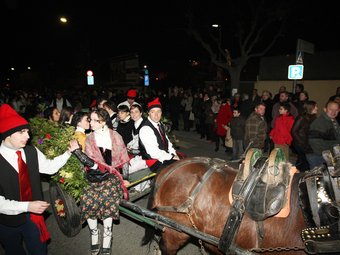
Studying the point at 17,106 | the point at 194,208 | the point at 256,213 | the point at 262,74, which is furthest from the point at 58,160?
the point at 262,74

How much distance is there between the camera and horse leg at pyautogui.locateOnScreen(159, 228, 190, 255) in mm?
3082

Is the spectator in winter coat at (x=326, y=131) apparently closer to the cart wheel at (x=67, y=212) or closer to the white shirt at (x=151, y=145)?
the white shirt at (x=151, y=145)

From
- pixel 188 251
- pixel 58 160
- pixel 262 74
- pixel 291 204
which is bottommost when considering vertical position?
pixel 188 251

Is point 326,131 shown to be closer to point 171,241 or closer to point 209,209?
point 209,209

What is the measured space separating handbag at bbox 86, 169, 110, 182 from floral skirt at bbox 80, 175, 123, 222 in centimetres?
6

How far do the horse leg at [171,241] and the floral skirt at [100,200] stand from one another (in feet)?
2.28

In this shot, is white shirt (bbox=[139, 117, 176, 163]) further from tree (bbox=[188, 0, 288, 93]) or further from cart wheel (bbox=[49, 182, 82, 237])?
tree (bbox=[188, 0, 288, 93])

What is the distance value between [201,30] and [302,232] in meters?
21.8

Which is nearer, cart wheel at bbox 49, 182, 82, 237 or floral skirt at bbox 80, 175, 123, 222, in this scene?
floral skirt at bbox 80, 175, 123, 222

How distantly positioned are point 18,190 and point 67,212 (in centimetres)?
115

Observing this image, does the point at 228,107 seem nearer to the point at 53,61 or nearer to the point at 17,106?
the point at 17,106

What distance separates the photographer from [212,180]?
297 cm

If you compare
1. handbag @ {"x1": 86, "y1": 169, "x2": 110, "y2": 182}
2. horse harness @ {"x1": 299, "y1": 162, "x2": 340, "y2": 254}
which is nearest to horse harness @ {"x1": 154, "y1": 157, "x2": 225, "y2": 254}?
handbag @ {"x1": 86, "y1": 169, "x2": 110, "y2": 182}

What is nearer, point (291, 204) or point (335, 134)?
point (291, 204)
